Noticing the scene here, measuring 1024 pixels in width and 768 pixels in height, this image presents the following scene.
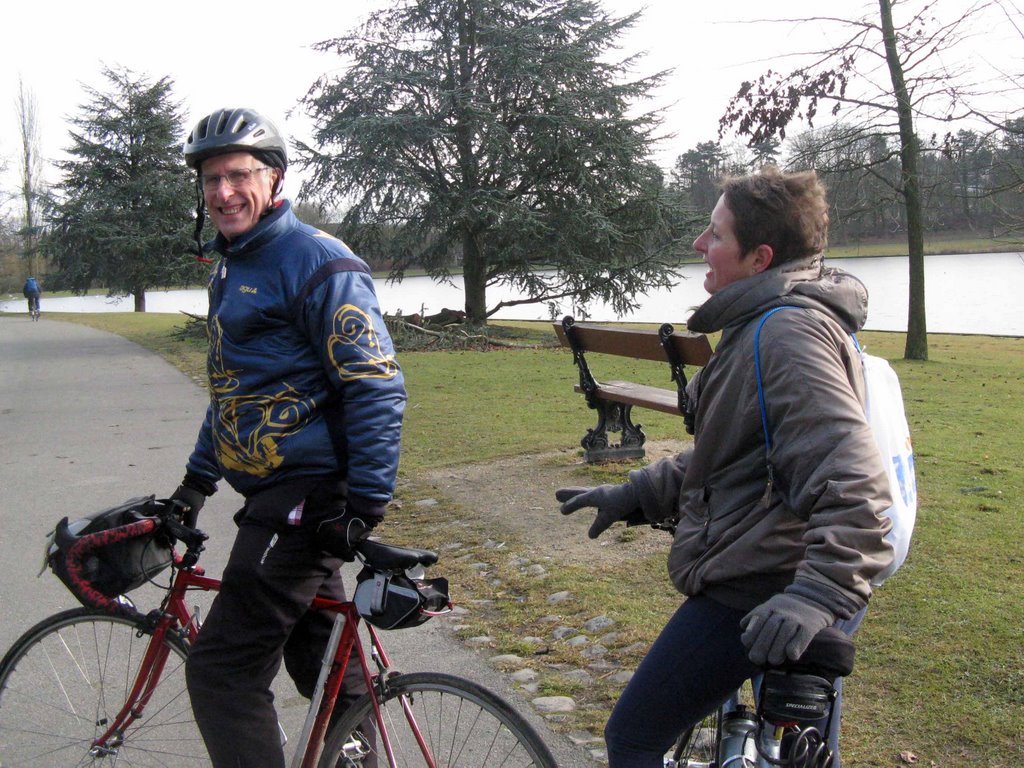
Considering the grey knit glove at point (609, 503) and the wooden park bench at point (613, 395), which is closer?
the grey knit glove at point (609, 503)

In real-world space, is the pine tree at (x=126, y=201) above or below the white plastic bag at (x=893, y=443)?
above

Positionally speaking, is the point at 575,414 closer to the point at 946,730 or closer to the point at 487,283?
the point at 946,730

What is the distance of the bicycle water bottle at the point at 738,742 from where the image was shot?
7.81ft

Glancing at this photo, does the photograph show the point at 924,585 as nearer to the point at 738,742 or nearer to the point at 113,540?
the point at 738,742

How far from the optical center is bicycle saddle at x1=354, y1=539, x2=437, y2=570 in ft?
8.21

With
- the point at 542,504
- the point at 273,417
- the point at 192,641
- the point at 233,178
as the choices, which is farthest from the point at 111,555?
the point at 542,504

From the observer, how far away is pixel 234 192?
8.89 ft

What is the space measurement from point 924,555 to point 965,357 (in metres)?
14.9

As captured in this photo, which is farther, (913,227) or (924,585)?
(913,227)

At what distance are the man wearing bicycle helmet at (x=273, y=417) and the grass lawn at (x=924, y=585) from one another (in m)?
1.43

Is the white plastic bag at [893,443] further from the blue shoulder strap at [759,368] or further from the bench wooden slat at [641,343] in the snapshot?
the bench wooden slat at [641,343]

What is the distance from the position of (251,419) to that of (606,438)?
5393 millimetres

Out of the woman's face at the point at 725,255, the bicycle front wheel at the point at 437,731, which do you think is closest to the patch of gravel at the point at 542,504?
the bicycle front wheel at the point at 437,731

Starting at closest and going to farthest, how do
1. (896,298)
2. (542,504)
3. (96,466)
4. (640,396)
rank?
(542,504) → (640,396) → (96,466) → (896,298)
